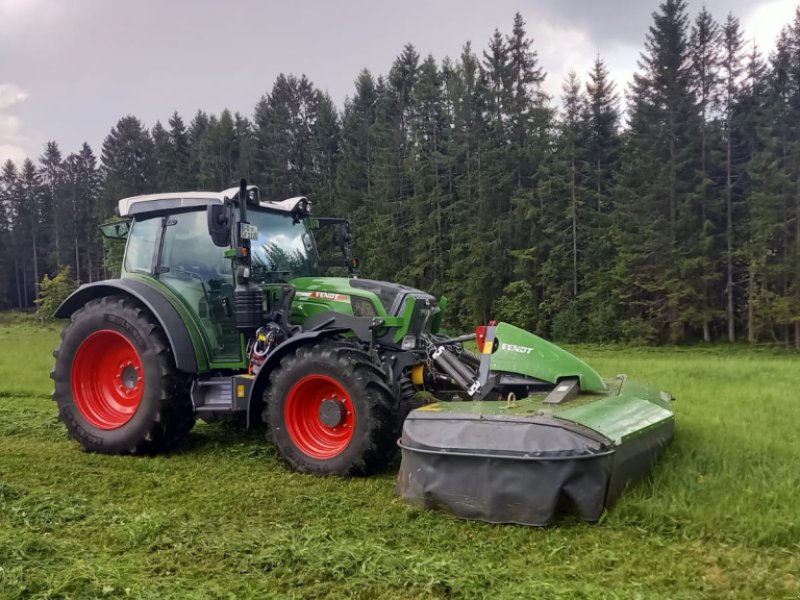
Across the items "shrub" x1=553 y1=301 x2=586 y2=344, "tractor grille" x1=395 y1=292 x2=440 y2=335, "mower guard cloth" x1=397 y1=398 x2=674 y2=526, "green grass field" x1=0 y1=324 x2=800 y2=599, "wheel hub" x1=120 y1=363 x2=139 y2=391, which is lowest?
"shrub" x1=553 y1=301 x2=586 y2=344

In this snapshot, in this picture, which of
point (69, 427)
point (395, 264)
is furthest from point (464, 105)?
point (69, 427)

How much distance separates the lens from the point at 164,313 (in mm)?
5844

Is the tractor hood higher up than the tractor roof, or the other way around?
the tractor roof

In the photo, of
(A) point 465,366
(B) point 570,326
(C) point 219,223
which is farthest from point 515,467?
(B) point 570,326

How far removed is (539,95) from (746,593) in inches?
1225

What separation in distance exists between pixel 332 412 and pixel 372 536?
58.8 inches

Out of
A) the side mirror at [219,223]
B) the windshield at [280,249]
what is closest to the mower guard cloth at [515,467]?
the side mirror at [219,223]

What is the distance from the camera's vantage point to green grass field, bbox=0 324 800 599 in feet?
10.2

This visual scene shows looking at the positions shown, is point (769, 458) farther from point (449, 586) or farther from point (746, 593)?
point (449, 586)

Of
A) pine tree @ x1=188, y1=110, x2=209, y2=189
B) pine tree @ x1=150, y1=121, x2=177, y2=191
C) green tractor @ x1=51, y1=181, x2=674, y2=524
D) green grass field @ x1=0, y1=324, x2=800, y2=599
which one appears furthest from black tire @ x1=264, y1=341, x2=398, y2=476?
pine tree @ x1=150, y1=121, x2=177, y2=191

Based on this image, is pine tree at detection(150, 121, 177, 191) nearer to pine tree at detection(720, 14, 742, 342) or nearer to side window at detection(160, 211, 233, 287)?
pine tree at detection(720, 14, 742, 342)

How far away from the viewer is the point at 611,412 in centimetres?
443

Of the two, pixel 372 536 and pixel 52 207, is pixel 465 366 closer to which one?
pixel 372 536

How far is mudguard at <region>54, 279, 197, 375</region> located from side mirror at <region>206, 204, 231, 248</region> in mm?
840
